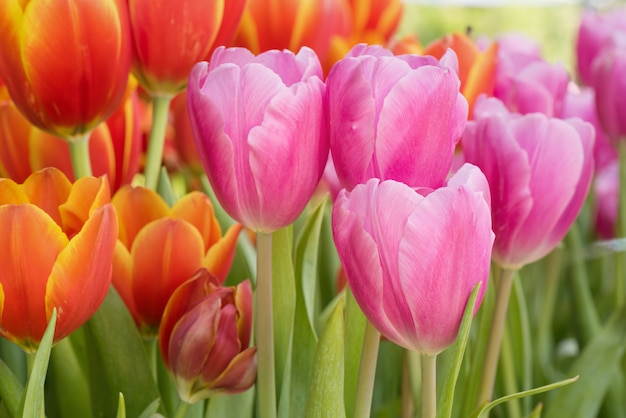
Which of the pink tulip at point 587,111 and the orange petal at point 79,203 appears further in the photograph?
the pink tulip at point 587,111

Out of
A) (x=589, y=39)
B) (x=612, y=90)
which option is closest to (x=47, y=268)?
(x=612, y=90)

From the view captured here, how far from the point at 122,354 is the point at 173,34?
15 cm

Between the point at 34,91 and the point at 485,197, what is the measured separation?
0.21m

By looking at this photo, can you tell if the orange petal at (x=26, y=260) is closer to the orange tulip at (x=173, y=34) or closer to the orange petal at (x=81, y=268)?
the orange petal at (x=81, y=268)

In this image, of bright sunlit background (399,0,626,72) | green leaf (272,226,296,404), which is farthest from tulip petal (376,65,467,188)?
bright sunlit background (399,0,626,72)

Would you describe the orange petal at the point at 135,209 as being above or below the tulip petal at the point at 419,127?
below

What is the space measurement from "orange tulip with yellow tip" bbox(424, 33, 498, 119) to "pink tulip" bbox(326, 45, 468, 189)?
0.17 metres

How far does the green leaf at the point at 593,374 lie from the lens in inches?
21.3

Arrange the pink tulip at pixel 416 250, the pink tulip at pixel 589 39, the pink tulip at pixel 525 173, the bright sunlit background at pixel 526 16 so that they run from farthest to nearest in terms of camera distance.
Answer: the bright sunlit background at pixel 526 16
the pink tulip at pixel 589 39
the pink tulip at pixel 525 173
the pink tulip at pixel 416 250

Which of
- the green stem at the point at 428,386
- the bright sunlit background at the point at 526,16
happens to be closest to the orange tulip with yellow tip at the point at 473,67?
the green stem at the point at 428,386

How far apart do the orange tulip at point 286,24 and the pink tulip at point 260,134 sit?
22cm

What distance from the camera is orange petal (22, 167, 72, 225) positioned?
387 millimetres

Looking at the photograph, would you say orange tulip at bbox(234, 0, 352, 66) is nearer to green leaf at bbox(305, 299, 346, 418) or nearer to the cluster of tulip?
the cluster of tulip

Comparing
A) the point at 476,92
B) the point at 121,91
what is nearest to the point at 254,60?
the point at 121,91
